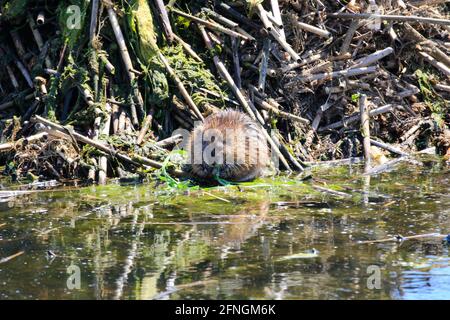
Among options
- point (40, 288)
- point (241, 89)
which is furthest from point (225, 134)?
point (40, 288)

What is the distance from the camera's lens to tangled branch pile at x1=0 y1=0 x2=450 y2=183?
7984 mm

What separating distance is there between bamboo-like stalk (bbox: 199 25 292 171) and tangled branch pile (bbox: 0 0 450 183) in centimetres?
2

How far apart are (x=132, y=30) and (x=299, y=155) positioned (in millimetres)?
2244

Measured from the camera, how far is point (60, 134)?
25.7ft

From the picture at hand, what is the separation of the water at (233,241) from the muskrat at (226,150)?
0.94ft

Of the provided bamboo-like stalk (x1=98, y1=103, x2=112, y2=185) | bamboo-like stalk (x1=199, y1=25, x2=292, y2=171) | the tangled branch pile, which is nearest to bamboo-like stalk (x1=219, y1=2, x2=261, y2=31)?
the tangled branch pile

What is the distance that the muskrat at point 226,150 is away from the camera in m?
7.51

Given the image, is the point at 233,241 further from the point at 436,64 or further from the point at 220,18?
the point at 436,64

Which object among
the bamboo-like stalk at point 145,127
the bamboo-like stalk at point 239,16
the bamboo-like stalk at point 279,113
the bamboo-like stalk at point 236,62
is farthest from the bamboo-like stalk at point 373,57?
the bamboo-like stalk at point 145,127

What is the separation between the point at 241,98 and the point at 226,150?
86 cm

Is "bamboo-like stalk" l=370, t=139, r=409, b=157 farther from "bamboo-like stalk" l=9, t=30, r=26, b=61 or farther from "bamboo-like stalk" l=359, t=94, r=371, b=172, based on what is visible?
"bamboo-like stalk" l=9, t=30, r=26, b=61

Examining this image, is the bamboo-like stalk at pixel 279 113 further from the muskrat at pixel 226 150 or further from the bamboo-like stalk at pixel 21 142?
the bamboo-like stalk at pixel 21 142

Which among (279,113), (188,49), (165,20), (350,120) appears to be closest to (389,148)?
(350,120)

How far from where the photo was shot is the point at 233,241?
550 cm
